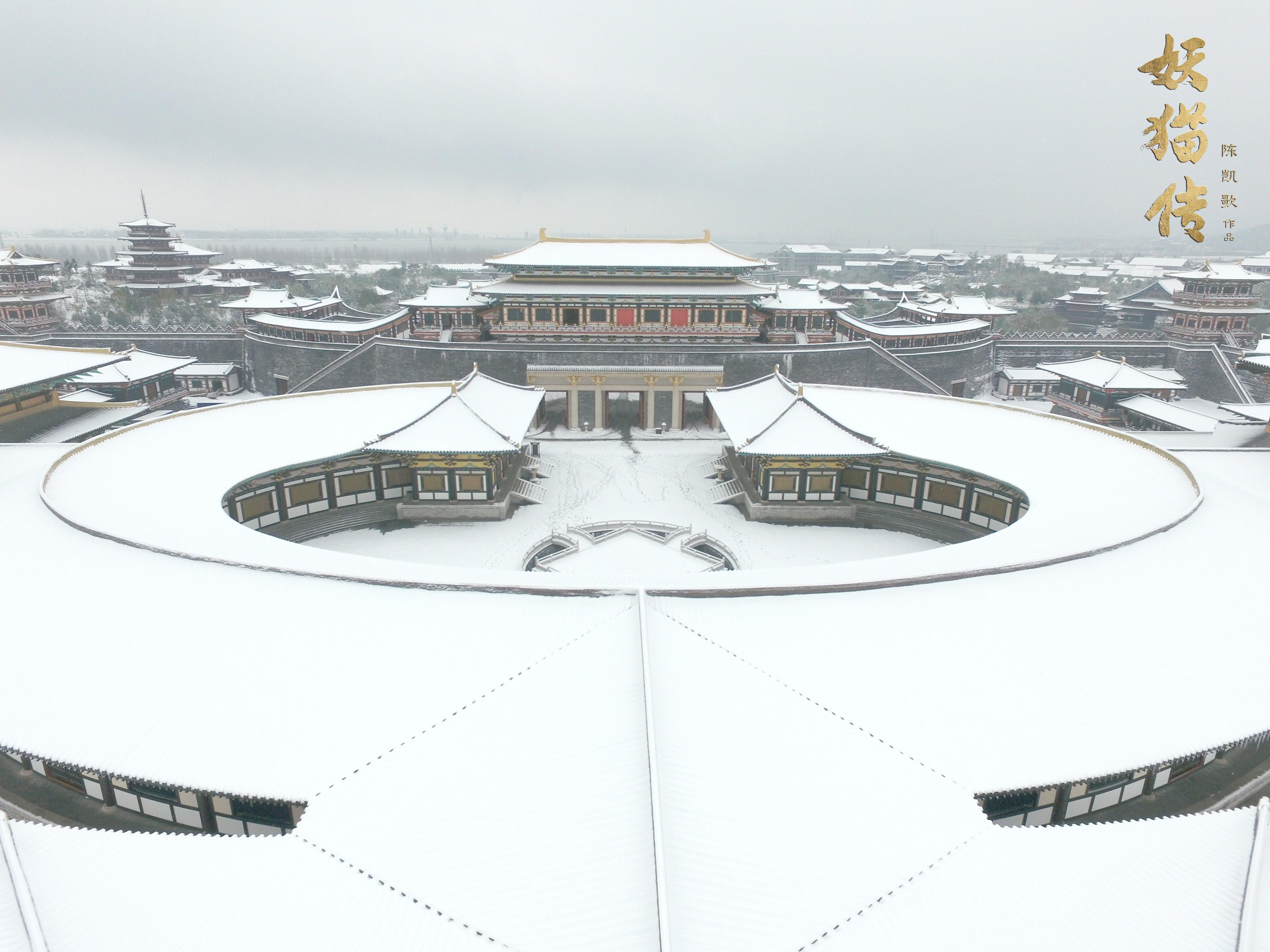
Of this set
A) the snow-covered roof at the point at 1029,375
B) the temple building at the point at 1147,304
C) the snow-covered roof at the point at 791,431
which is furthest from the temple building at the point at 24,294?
the temple building at the point at 1147,304

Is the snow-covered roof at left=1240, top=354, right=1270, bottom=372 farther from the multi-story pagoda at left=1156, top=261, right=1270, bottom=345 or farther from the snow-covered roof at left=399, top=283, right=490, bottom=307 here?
the snow-covered roof at left=399, top=283, right=490, bottom=307

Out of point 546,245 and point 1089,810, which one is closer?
point 1089,810

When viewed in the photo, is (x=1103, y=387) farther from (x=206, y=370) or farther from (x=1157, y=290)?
(x=206, y=370)

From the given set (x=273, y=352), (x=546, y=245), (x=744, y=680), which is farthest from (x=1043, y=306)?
(x=744, y=680)

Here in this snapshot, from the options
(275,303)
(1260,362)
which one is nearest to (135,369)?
(275,303)

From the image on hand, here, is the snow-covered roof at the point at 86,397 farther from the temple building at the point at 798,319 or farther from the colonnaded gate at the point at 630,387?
A: the temple building at the point at 798,319

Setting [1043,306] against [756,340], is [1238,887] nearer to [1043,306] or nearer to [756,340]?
[756,340]
